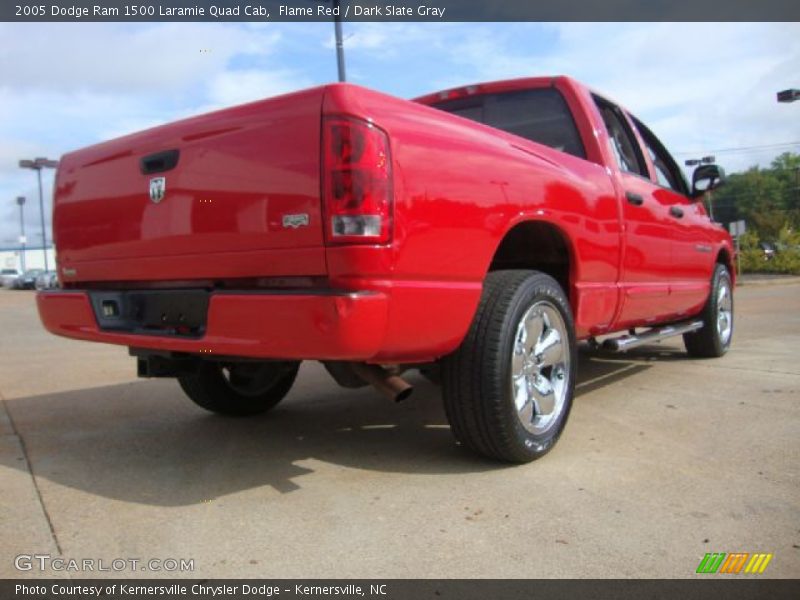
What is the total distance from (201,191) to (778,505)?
8.76ft

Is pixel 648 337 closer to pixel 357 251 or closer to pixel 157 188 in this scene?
pixel 357 251

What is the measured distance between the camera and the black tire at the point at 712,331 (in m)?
6.20

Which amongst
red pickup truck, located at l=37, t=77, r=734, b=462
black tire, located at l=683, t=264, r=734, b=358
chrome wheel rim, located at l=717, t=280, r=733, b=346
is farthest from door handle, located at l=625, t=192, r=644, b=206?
chrome wheel rim, located at l=717, t=280, r=733, b=346

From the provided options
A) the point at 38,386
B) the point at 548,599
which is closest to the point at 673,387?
the point at 548,599

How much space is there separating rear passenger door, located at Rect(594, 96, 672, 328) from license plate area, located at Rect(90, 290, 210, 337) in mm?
2604

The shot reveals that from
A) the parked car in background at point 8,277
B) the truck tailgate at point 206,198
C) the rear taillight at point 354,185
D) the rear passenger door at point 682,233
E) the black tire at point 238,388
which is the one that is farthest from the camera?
the parked car in background at point 8,277

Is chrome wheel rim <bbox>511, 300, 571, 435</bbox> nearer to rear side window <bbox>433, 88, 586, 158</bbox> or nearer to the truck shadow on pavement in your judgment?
the truck shadow on pavement

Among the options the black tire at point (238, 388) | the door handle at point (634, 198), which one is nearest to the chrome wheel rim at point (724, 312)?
the door handle at point (634, 198)

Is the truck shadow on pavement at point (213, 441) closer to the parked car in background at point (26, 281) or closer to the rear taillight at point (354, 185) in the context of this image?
the rear taillight at point (354, 185)

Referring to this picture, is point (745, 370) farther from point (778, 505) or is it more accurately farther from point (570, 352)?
point (778, 505)

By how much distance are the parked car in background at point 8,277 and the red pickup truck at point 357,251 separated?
55929 mm

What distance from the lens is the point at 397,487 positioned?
305cm

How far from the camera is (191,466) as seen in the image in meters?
3.42

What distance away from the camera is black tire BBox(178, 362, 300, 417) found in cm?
429
